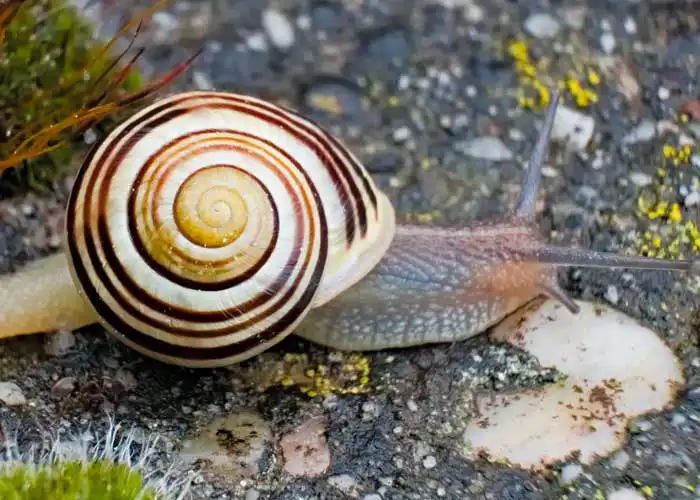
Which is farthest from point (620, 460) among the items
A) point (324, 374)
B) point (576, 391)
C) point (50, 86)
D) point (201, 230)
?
point (50, 86)

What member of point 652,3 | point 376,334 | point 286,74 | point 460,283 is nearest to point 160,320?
point 376,334

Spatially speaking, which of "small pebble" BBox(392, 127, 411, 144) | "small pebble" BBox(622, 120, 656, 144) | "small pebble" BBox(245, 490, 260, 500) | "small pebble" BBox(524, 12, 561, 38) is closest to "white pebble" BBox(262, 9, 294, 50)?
"small pebble" BBox(392, 127, 411, 144)

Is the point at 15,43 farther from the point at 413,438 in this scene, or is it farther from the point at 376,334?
the point at 413,438

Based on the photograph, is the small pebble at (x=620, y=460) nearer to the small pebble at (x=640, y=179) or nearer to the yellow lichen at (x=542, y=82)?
the small pebble at (x=640, y=179)

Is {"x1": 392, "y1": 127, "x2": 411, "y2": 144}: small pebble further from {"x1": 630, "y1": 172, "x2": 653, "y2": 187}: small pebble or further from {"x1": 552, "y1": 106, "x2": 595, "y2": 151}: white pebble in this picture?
{"x1": 630, "y1": 172, "x2": 653, "y2": 187}: small pebble

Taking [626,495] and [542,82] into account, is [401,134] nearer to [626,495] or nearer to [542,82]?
[542,82]

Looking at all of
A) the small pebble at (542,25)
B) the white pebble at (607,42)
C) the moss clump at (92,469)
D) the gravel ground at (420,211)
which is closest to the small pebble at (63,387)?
the gravel ground at (420,211)
